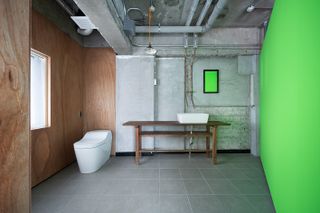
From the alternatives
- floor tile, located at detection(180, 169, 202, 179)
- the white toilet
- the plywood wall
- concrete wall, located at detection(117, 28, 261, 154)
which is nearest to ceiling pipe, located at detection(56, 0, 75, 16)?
the plywood wall

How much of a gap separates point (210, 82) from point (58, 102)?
2.90 metres

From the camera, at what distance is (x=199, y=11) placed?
9.64 feet

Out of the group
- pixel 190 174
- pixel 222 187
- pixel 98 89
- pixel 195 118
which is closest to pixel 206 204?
pixel 222 187

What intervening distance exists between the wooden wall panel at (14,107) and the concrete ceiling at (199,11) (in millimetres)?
2374

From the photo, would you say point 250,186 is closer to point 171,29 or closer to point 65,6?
point 171,29

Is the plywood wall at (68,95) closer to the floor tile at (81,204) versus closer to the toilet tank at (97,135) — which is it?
the toilet tank at (97,135)

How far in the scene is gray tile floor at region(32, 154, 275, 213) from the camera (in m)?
1.81

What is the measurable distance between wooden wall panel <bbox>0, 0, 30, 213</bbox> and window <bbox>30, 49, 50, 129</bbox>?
198 cm

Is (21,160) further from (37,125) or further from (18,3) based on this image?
(37,125)

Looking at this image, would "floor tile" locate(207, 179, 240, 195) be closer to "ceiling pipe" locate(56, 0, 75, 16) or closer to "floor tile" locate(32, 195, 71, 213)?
"floor tile" locate(32, 195, 71, 213)

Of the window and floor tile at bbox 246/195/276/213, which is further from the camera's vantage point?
the window

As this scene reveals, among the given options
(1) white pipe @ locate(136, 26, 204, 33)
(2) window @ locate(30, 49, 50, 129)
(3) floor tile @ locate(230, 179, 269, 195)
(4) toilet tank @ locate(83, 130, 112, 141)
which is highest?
(1) white pipe @ locate(136, 26, 204, 33)

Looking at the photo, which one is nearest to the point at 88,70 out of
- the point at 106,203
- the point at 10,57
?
the point at 106,203

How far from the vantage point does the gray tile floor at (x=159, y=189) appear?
1.81m
